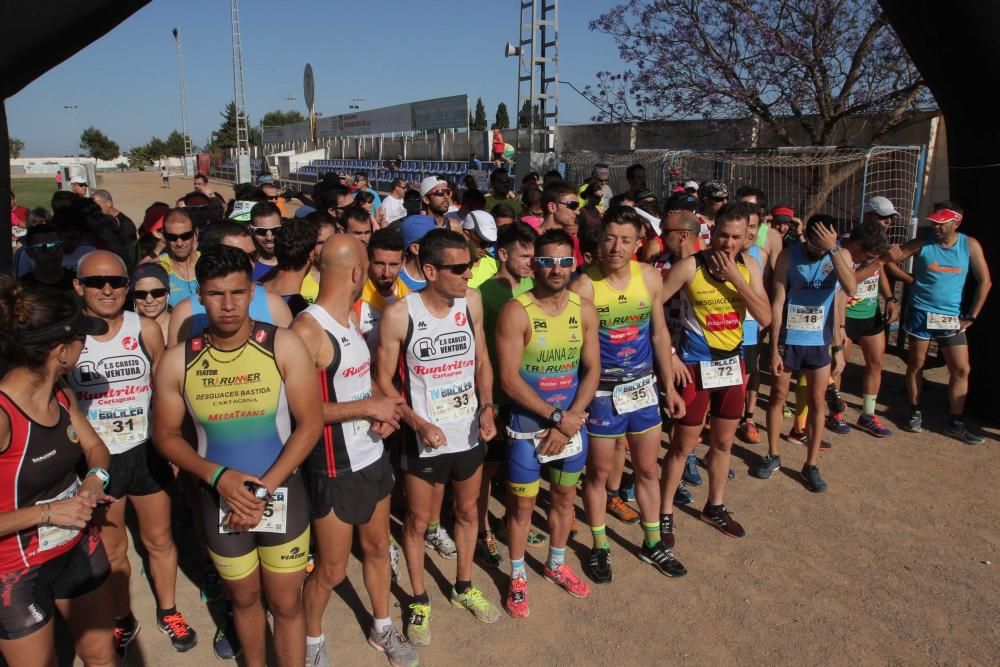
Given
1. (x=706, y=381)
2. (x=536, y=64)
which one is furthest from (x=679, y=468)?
(x=536, y=64)

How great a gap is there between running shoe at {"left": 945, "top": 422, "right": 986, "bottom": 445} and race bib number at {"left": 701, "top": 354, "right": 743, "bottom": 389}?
314cm

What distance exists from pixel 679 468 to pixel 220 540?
2.82m

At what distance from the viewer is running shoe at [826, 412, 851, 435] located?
20.0 feet

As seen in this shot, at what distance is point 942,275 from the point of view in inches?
231

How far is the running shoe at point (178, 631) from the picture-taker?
11.3 feet

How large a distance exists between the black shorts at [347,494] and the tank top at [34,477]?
36.0 inches

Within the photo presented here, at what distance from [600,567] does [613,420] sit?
93cm

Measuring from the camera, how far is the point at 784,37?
43.8 ft

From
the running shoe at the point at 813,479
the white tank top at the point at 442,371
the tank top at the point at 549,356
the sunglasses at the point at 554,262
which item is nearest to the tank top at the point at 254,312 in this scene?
the white tank top at the point at 442,371

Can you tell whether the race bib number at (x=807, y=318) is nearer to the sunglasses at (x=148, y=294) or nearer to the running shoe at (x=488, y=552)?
the running shoe at (x=488, y=552)

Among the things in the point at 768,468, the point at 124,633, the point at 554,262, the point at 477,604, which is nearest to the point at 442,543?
the point at 477,604

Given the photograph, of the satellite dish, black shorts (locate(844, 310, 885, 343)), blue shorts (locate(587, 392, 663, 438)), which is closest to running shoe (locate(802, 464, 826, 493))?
black shorts (locate(844, 310, 885, 343))

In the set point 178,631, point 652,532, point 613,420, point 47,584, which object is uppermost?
point 613,420

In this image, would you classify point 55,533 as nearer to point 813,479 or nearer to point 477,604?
point 477,604
